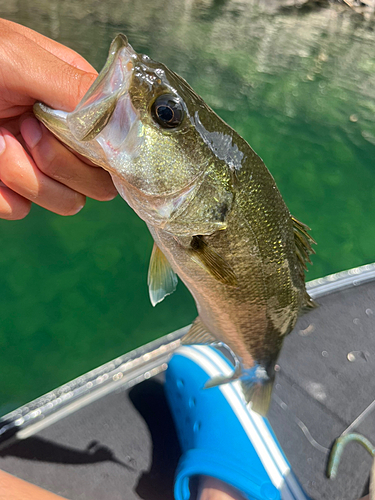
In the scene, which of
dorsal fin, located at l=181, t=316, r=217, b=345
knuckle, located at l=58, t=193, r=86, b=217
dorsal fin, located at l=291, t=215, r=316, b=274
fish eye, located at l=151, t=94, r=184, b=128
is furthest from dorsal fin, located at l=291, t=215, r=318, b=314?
knuckle, located at l=58, t=193, r=86, b=217

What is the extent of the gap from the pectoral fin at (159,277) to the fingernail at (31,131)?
514 millimetres

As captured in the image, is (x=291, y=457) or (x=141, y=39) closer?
(x=291, y=457)

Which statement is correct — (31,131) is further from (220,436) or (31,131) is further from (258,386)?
(220,436)

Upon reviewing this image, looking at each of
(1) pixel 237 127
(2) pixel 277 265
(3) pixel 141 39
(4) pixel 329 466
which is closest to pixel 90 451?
(4) pixel 329 466

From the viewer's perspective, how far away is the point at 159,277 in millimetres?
1338

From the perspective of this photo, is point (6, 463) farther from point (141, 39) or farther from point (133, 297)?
point (141, 39)

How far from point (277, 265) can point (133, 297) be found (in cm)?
251

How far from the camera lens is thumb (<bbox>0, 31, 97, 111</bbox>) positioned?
1.03 meters

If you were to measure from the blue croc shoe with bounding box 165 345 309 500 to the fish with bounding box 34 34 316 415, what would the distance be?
2.58 feet

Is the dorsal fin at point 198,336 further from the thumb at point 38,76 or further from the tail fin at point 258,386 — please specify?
the thumb at point 38,76

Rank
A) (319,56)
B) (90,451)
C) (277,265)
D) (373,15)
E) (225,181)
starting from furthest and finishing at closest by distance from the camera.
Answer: (373,15) → (319,56) → (90,451) → (277,265) → (225,181)

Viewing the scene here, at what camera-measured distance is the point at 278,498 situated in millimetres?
1822

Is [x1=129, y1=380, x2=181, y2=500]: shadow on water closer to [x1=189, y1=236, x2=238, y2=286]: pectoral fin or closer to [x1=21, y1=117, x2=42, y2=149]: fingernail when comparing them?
[x1=189, y1=236, x2=238, y2=286]: pectoral fin

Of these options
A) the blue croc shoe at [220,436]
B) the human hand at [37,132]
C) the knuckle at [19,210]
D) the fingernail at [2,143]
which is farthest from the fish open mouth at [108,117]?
the blue croc shoe at [220,436]
